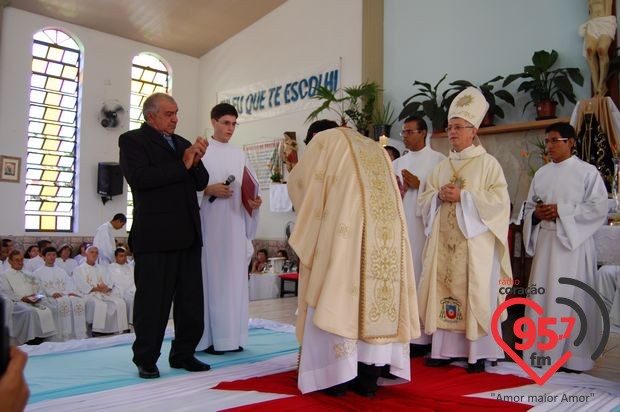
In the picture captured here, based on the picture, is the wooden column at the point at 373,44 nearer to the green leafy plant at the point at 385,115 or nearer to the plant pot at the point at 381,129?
the green leafy plant at the point at 385,115

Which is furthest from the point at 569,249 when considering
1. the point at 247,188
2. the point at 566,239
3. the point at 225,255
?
the point at 225,255

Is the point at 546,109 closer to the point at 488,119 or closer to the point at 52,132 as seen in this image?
the point at 488,119

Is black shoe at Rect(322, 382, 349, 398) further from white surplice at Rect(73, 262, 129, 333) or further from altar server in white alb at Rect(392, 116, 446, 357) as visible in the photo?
white surplice at Rect(73, 262, 129, 333)

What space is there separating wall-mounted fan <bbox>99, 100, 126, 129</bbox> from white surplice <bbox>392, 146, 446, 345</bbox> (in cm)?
875

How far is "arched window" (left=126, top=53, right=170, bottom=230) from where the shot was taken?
12477 millimetres

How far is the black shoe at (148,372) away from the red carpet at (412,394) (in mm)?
455

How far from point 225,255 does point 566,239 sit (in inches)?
99.0

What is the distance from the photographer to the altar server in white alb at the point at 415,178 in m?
4.42

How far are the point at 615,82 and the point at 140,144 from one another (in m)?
5.49

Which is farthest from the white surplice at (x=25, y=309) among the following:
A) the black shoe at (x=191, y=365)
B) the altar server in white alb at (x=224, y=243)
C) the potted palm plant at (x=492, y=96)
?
the potted palm plant at (x=492, y=96)

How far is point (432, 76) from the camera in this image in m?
8.30

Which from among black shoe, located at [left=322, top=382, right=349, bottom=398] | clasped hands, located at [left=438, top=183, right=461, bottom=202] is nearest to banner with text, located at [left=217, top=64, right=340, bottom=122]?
clasped hands, located at [left=438, top=183, right=461, bottom=202]

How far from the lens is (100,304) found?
646cm

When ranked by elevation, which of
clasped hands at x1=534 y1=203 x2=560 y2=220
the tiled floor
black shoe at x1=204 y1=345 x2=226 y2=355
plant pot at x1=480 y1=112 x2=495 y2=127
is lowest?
the tiled floor
